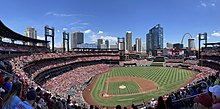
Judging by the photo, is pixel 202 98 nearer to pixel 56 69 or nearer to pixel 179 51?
pixel 56 69

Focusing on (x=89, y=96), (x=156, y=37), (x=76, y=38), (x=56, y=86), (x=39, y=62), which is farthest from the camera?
(x=76, y=38)

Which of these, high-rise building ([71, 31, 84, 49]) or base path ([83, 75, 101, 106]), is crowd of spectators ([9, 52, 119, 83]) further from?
high-rise building ([71, 31, 84, 49])

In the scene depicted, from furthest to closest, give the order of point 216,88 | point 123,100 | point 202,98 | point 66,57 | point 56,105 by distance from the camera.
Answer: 1. point 66,57
2. point 123,100
3. point 56,105
4. point 202,98
5. point 216,88

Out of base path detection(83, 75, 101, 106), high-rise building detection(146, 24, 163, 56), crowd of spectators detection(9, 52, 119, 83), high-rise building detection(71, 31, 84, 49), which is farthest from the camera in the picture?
high-rise building detection(71, 31, 84, 49)

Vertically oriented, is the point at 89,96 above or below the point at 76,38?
below

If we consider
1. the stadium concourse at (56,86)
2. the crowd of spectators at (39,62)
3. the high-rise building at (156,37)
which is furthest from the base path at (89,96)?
the high-rise building at (156,37)

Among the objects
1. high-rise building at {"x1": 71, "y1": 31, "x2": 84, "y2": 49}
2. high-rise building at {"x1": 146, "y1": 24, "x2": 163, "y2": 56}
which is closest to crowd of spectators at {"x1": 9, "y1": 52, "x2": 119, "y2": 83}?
high-rise building at {"x1": 146, "y1": 24, "x2": 163, "y2": 56}

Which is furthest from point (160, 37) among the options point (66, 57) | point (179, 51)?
point (66, 57)

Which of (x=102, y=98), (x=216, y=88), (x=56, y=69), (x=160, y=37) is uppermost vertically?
(x=160, y=37)

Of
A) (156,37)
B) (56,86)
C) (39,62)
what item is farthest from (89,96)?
(156,37)

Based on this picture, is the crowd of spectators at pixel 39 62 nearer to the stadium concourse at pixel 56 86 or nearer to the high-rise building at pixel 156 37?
the stadium concourse at pixel 56 86

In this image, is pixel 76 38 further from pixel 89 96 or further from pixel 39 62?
pixel 89 96
